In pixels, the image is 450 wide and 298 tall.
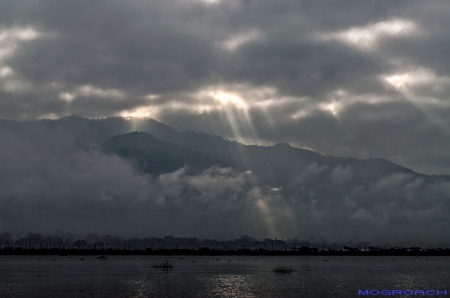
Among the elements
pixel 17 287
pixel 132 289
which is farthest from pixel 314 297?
pixel 17 287

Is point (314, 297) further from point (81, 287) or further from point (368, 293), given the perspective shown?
point (81, 287)

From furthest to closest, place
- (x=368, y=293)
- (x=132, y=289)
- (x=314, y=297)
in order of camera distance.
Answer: (x=132, y=289) → (x=368, y=293) → (x=314, y=297)

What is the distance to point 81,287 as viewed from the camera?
14638 cm

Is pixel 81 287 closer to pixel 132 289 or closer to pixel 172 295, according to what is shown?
pixel 132 289

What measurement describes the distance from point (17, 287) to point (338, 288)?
302ft

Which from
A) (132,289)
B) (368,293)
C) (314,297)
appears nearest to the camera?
(314,297)

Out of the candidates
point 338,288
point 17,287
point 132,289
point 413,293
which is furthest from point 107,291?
point 413,293

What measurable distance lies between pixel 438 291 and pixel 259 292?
163ft

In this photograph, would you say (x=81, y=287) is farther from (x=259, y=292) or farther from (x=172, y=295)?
(x=259, y=292)

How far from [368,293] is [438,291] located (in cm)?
2150

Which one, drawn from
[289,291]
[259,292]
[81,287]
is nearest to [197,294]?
[259,292]

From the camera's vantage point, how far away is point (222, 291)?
139 m

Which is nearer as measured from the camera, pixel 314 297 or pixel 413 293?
pixel 314 297

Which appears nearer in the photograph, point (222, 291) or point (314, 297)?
point (314, 297)
